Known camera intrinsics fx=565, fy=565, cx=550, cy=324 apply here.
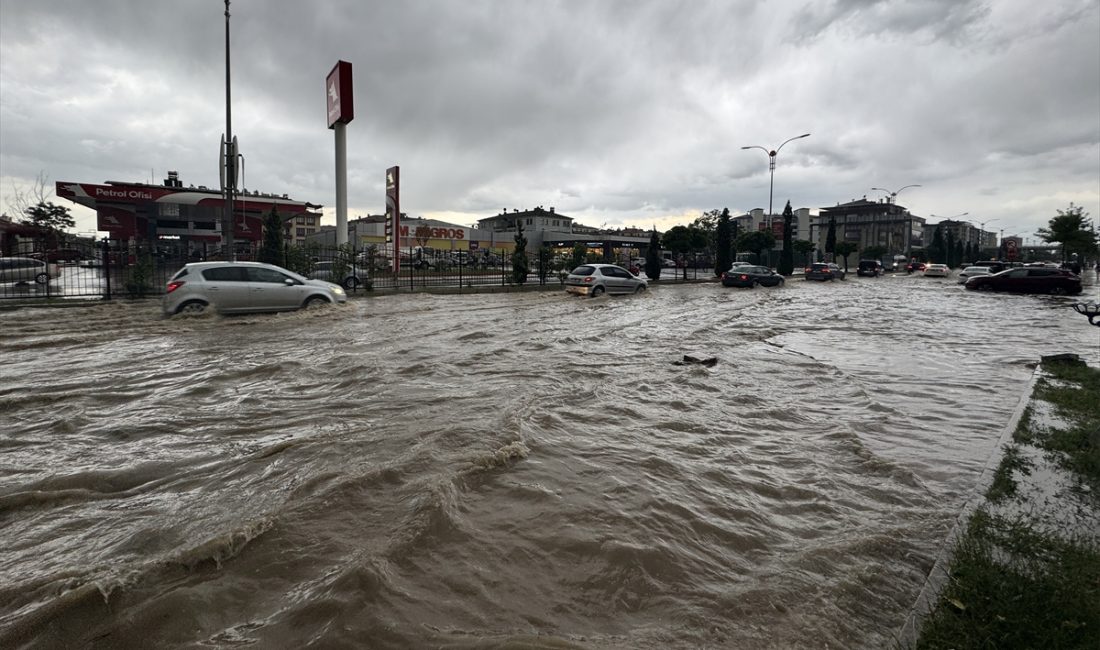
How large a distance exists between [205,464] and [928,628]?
4932 millimetres

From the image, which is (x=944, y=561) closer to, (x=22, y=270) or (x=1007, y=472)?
(x=1007, y=472)

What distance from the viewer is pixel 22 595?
2795 mm

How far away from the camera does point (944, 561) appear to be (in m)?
3.08

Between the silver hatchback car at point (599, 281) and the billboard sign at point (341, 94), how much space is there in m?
15.3

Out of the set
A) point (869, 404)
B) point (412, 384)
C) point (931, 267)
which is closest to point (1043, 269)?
point (931, 267)

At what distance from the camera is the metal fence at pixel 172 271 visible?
62.0 ft

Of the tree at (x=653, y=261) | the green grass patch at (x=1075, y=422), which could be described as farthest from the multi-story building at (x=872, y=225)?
the green grass patch at (x=1075, y=422)

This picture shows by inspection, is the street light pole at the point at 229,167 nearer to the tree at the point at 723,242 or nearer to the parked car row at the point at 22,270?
the parked car row at the point at 22,270

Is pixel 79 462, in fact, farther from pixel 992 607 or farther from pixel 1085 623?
pixel 1085 623

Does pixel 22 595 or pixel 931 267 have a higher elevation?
pixel 931 267

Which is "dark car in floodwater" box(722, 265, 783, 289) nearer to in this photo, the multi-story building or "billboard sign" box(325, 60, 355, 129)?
"billboard sign" box(325, 60, 355, 129)

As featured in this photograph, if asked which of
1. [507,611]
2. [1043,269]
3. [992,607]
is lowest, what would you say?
[507,611]

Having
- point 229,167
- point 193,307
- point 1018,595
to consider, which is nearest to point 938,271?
point 229,167

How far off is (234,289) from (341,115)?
62.0ft
